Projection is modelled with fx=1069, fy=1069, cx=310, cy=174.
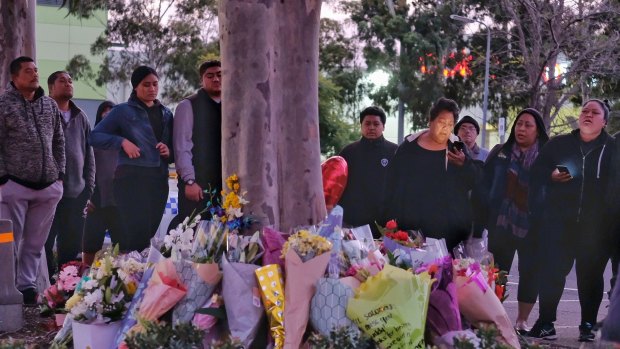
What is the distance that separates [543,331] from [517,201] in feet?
3.71

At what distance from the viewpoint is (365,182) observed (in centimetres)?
947

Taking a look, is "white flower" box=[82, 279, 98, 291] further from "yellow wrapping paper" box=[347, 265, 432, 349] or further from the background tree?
the background tree

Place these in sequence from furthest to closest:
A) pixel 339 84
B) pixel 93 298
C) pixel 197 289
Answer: pixel 339 84
pixel 93 298
pixel 197 289

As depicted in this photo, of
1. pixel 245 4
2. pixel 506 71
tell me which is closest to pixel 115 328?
pixel 245 4

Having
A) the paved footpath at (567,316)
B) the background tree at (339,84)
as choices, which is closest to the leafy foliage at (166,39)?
the background tree at (339,84)

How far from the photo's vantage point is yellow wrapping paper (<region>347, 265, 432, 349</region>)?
5578mm

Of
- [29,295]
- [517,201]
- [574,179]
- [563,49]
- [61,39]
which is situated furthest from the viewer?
[61,39]

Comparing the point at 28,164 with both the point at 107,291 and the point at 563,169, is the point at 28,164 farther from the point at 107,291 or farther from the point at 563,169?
the point at 563,169

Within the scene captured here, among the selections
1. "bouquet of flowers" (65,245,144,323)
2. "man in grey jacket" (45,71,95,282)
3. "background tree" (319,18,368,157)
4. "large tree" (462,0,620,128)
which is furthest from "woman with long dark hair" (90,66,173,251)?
"background tree" (319,18,368,157)

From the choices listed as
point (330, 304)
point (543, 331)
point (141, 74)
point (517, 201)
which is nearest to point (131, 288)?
point (330, 304)

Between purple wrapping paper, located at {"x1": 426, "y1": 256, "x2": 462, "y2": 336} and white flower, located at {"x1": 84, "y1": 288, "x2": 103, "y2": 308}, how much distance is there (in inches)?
79.5

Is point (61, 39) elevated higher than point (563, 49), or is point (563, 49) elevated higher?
point (61, 39)

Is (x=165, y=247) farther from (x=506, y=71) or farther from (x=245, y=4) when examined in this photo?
(x=506, y=71)

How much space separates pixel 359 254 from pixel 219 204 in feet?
5.15
